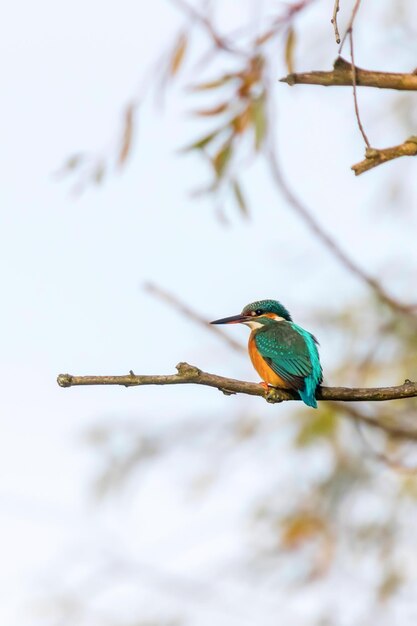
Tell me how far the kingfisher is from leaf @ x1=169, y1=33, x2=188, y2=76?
0.82 meters

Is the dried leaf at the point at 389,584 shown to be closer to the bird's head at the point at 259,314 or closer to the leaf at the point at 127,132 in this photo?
the bird's head at the point at 259,314

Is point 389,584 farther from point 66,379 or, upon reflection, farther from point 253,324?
point 66,379

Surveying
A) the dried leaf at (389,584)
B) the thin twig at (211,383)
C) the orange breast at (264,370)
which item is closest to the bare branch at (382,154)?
the thin twig at (211,383)

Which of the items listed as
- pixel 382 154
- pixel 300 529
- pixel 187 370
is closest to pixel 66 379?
pixel 187 370

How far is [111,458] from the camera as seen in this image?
6.90 metres

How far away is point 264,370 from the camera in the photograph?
349cm

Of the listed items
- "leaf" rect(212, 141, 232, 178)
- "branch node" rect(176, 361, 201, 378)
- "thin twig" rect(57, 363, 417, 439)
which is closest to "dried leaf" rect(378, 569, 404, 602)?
"leaf" rect(212, 141, 232, 178)

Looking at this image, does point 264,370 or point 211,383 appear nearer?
point 211,383

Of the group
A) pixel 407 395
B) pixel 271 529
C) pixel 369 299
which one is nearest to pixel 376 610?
pixel 271 529

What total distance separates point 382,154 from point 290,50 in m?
1.26

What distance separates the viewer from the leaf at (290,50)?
354 cm

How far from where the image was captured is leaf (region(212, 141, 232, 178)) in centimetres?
374

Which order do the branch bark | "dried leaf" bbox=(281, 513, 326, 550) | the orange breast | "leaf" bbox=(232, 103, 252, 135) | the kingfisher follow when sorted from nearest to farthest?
the branch bark < the kingfisher < the orange breast < "leaf" bbox=(232, 103, 252, 135) < "dried leaf" bbox=(281, 513, 326, 550)

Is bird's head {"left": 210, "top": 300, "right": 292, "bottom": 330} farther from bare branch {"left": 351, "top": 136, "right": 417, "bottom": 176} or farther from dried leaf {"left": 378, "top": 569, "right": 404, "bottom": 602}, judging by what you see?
→ dried leaf {"left": 378, "top": 569, "right": 404, "bottom": 602}
